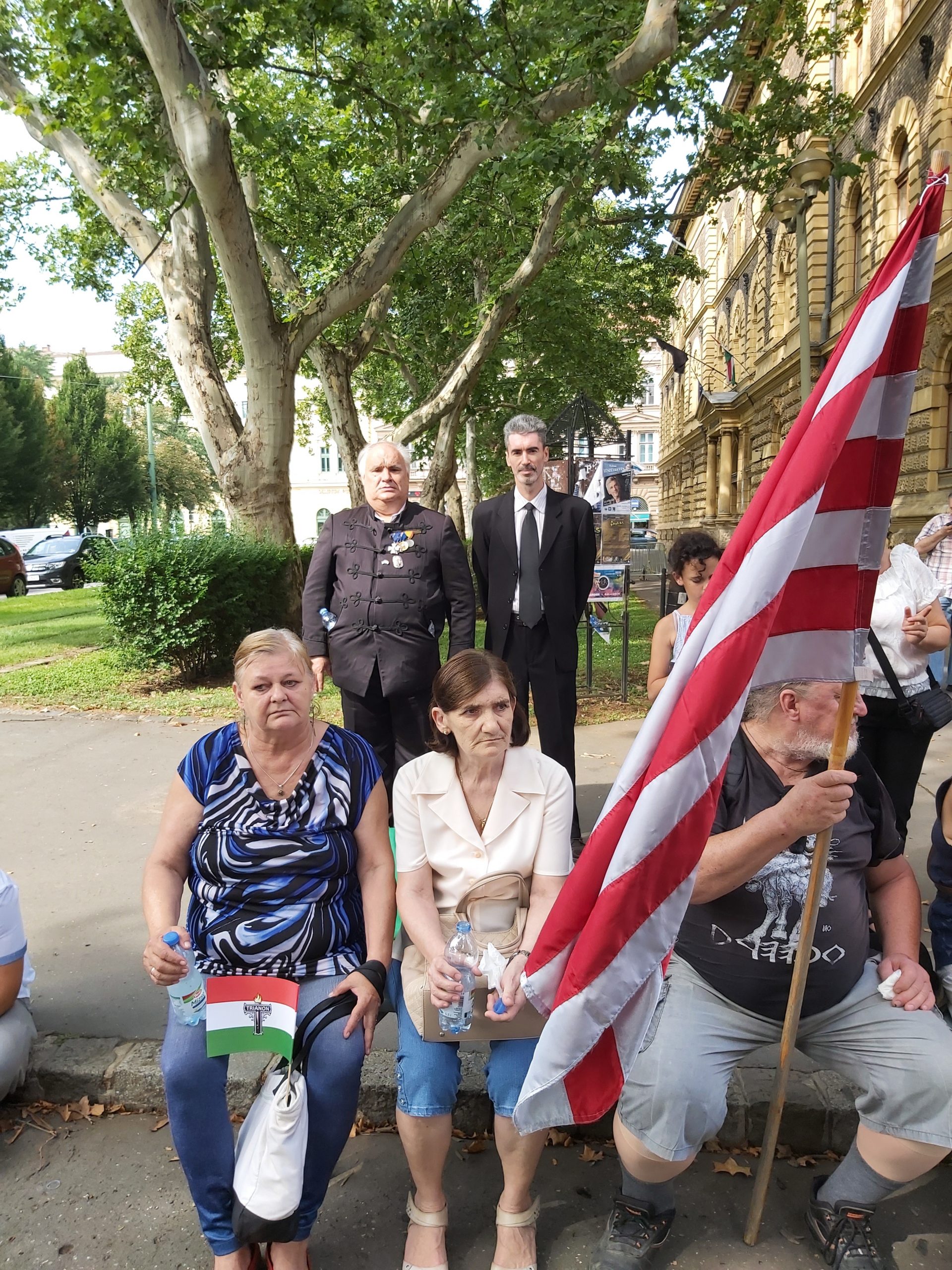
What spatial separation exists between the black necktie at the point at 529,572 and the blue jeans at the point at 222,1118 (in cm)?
288

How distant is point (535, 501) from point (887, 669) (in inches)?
79.6

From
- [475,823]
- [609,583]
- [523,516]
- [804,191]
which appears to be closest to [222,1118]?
[475,823]

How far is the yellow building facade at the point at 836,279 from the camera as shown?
1675 centimetres

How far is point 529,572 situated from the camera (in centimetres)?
498

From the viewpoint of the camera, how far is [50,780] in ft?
21.6

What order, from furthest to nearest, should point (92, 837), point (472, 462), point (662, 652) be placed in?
point (472, 462)
point (92, 837)
point (662, 652)


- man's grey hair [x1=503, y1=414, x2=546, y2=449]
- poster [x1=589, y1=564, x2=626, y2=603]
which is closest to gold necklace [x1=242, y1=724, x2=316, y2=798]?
man's grey hair [x1=503, y1=414, x2=546, y2=449]

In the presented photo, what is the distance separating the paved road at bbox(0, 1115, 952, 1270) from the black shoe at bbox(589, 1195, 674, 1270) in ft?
0.30

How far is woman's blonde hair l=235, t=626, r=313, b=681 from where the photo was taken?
272 centimetres

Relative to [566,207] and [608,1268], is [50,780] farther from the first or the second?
[566,207]

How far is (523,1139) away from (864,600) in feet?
5.27

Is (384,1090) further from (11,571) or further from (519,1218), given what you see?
(11,571)

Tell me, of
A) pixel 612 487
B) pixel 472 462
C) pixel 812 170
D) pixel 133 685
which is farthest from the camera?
pixel 472 462

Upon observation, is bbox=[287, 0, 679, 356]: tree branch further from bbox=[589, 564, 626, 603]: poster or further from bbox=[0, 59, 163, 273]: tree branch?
bbox=[589, 564, 626, 603]: poster
